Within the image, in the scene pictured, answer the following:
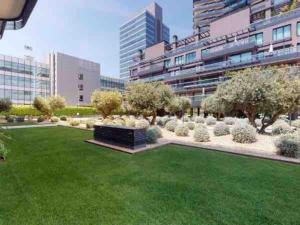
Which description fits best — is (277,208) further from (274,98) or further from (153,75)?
(153,75)

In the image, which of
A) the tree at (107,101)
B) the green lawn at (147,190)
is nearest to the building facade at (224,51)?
the tree at (107,101)

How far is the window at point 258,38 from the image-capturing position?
40.2m

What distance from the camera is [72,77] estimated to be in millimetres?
67375

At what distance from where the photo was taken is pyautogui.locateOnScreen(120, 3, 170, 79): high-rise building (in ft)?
371

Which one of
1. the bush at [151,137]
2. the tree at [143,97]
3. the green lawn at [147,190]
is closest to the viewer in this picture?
the green lawn at [147,190]

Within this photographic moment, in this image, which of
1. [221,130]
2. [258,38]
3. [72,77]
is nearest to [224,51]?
[258,38]

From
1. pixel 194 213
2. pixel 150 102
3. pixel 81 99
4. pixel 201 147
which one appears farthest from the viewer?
pixel 81 99

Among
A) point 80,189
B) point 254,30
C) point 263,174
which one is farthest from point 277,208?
point 254,30

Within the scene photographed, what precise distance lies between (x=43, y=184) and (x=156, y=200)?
3068mm

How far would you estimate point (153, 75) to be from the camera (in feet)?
207

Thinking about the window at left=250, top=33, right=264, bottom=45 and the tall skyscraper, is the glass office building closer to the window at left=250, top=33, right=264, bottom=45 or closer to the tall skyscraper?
the window at left=250, top=33, right=264, bottom=45

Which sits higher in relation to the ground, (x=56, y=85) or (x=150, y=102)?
(x=56, y=85)

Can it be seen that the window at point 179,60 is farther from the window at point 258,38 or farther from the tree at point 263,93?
the tree at point 263,93

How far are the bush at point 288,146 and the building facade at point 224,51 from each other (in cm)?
3368
